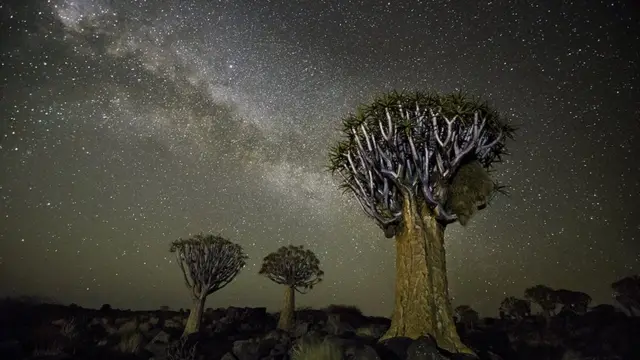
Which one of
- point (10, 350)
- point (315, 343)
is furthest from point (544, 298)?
point (10, 350)

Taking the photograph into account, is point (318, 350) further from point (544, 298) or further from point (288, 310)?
point (544, 298)

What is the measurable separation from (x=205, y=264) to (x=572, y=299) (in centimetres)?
2656

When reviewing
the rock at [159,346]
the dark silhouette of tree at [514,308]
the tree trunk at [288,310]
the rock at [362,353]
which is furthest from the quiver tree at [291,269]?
the dark silhouette of tree at [514,308]

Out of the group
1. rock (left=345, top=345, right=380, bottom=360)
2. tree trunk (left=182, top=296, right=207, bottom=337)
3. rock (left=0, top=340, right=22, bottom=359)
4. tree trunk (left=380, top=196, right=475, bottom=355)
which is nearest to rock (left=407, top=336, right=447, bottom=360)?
rock (left=345, top=345, right=380, bottom=360)

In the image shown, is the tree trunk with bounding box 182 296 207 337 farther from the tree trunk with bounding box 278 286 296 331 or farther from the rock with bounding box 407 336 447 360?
the rock with bounding box 407 336 447 360

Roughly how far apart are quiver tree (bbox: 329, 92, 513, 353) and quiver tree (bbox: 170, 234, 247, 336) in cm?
916

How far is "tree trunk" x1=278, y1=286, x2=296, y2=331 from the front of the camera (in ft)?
60.7

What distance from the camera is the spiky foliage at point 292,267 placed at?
20.2 metres

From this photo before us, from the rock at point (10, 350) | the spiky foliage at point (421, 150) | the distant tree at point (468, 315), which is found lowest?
the rock at point (10, 350)

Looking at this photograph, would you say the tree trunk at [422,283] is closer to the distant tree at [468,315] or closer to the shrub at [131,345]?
the shrub at [131,345]

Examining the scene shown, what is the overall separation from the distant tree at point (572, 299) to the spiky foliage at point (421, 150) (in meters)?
23.3

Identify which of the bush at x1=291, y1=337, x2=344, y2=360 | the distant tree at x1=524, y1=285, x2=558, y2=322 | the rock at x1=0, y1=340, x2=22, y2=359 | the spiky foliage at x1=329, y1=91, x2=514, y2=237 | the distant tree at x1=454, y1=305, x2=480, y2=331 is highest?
the spiky foliage at x1=329, y1=91, x2=514, y2=237

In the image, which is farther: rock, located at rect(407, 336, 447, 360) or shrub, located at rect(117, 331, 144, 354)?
shrub, located at rect(117, 331, 144, 354)

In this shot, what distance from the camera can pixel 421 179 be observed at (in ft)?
31.1
